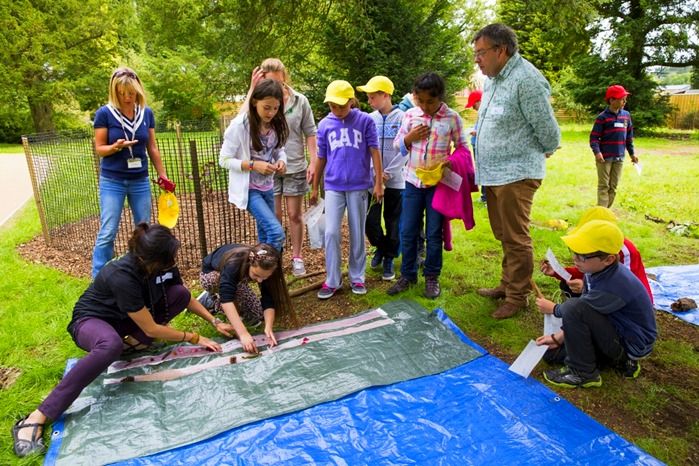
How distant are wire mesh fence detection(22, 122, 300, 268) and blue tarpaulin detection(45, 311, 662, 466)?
238 centimetres

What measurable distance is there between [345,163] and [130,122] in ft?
4.86

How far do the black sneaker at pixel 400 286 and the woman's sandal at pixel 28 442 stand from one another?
7.50ft

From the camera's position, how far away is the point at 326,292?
358 cm

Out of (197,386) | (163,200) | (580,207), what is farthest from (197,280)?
(580,207)

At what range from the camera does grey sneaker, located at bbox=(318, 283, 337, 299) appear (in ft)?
11.7

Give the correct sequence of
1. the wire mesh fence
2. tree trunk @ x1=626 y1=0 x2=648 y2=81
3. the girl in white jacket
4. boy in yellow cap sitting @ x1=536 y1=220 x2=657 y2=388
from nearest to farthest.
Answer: boy in yellow cap sitting @ x1=536 y1=220 x2=657 y2=388
the girl in white jacket
the wire mesh fence
tree trunk @ x1=626 y1=0 x2=648 y2=81

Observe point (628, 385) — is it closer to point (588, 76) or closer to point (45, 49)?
point (588, 76)

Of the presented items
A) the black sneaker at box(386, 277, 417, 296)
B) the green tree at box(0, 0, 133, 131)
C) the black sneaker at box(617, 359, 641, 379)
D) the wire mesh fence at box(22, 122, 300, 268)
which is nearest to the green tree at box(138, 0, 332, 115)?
the wire mesh fence at box(22, 122, 300, 268)

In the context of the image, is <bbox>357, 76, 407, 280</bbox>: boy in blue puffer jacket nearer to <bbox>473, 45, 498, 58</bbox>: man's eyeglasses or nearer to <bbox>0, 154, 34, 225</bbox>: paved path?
<bbox>473, 45, 498, 58</bbox>: man's eyeglasses

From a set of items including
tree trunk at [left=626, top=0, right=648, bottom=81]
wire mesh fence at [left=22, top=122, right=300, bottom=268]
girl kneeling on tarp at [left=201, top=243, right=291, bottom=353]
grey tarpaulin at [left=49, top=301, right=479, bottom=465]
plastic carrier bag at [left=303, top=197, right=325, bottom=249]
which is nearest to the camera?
grey tarpaulin at [left=49, top=301, right=479, bottom=465]

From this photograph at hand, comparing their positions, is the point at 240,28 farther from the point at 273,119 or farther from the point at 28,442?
the point at 28,442

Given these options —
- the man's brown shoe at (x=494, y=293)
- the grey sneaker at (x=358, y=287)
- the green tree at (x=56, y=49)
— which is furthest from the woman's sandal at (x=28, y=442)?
the green tree at (x=56, y=49)

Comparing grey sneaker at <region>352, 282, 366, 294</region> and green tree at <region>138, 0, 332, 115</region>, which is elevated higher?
green tree at <region>138, 0, 332, 115</region>

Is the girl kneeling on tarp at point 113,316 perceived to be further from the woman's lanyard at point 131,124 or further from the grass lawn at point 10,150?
the grass lawn at point 10,150
